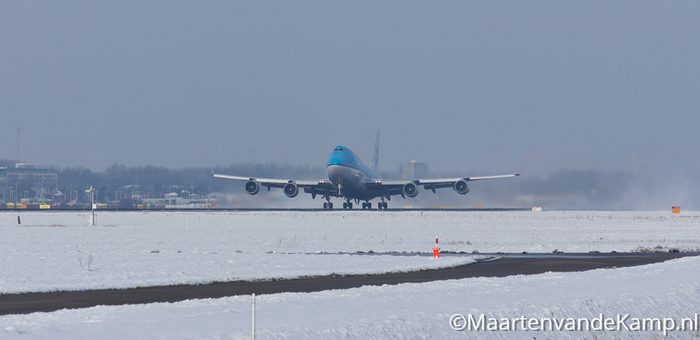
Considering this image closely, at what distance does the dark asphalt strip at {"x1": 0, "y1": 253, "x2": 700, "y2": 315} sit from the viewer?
55.3 feet

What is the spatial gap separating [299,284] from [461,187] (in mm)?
68181

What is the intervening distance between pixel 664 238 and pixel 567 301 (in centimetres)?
3078

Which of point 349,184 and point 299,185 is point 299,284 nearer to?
point 349,184

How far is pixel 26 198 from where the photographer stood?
19975cm

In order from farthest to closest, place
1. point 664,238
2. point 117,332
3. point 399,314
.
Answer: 1. point 664,238
2. point 399,314
3. point 117,332

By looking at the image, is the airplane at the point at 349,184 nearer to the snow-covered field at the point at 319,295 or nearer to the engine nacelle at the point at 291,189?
the engine nacelle at the point at 291,189

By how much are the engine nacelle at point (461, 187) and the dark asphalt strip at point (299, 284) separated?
185ft

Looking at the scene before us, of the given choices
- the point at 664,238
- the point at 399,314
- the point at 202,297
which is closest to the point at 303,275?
the point at 202,297

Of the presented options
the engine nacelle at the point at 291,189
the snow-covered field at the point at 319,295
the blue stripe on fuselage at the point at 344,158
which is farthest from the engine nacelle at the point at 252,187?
the snow-covered field at the point at 319,295

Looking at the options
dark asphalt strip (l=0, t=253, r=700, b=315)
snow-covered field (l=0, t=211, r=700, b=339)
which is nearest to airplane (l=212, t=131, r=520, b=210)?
snow-covered field (l=0, t=211, r=700, b=339)

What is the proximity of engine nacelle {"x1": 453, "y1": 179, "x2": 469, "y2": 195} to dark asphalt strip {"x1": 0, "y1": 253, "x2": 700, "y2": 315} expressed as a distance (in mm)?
56527

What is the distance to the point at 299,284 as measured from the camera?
2070cm

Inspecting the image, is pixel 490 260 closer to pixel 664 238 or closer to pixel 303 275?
pixel 303 275

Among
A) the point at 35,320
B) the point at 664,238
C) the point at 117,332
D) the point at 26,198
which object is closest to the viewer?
the point at 117,332
